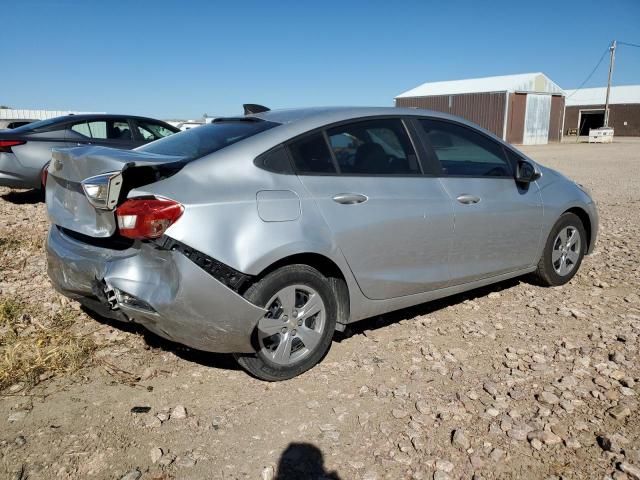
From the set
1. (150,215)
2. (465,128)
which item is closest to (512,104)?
(465,128)

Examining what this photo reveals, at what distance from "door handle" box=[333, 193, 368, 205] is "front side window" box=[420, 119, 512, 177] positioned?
872 millimetres

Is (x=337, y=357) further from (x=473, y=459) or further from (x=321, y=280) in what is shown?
(x=473, y=459)

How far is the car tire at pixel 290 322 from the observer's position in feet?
10.0

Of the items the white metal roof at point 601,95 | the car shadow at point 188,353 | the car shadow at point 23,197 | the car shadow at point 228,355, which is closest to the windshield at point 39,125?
the car shadow at point 23,197

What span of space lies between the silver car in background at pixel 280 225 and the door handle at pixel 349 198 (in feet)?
0.07

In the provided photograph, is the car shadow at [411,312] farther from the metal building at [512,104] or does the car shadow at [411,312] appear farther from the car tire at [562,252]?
the metal building at [512,104]

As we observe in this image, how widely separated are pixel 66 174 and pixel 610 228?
7183mm

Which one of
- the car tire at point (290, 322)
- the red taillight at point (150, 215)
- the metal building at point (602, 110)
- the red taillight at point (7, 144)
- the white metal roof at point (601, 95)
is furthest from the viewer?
the white metal roof at point (601, 95)

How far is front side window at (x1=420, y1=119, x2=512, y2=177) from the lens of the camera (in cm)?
402

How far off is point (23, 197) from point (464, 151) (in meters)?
8.24

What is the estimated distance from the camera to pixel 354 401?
307cm

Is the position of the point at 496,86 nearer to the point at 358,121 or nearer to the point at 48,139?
the point at 48,139

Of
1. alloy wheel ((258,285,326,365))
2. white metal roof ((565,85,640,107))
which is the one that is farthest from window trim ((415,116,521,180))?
white metal roof ((565,85,640,107))

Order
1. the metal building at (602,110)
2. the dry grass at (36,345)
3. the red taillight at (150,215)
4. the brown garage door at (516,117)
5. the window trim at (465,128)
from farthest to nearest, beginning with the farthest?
the metal building at (602,110), the brown garage door at (516,117), the window trim at (465,128), the dry grass at (36,345), the red taillight at (150,215)
